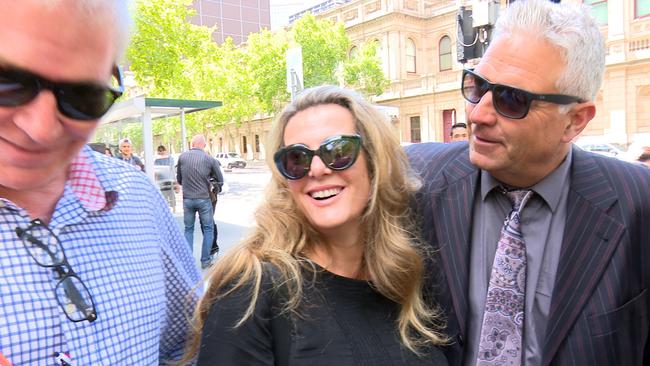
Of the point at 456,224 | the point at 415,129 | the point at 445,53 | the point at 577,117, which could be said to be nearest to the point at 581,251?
the point at 456,224

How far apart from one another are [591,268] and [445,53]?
32.3 m

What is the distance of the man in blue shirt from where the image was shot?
3.06 ft

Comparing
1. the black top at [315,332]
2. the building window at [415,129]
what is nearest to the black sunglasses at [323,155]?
the black top at [315,332]

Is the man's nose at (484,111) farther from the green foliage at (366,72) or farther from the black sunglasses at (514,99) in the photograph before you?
the green foliage at (366,72)

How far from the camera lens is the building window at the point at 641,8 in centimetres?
2300

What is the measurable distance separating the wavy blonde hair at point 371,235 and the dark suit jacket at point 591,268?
12 cm

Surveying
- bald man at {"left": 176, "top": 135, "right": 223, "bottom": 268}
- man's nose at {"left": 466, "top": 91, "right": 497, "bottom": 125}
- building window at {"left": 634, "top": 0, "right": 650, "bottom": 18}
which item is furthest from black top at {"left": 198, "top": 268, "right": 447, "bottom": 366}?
building window at {"left": 634, "top": 0, "right": 650, "bottom": 18}

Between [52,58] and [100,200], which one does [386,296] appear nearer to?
[100,200]

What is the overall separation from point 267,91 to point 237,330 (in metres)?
27.6

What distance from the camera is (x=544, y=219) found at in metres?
1.98

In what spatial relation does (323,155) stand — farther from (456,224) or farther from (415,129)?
(415,129)

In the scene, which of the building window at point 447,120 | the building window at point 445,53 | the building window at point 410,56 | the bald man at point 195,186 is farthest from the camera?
the building window at point 410,56

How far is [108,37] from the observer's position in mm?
1030

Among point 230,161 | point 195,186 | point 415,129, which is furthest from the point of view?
point 230,161
